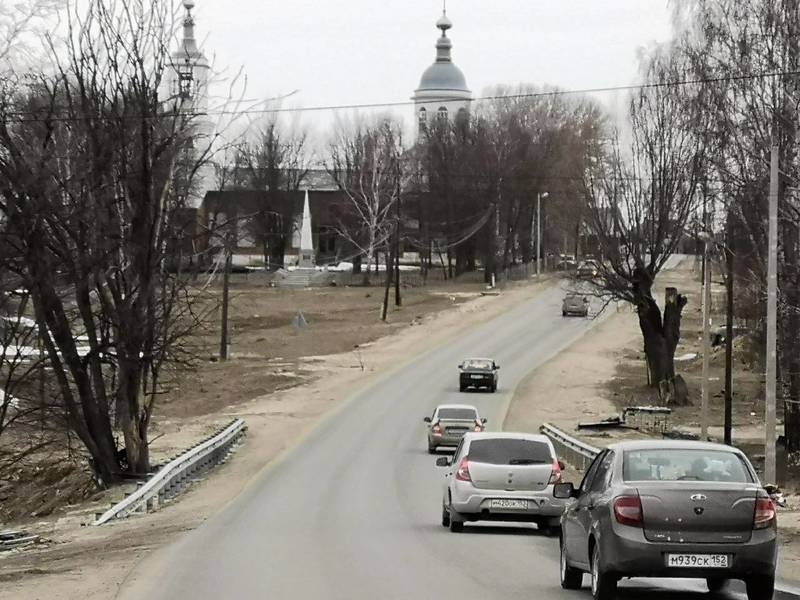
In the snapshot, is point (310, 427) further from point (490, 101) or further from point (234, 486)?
point (490, 101)

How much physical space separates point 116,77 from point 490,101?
118m

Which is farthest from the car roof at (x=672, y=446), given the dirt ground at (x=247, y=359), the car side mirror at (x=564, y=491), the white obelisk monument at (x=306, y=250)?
the white obelisk monument at (x=306, y=250)

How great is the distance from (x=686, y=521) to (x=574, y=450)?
26565 mm

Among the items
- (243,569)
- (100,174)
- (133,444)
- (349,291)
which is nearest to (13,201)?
(100,174)

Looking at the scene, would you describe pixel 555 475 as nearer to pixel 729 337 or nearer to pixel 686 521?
pixel 686 521

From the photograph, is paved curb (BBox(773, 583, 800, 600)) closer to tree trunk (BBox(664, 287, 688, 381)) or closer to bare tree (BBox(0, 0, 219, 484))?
bare tree (BBox(0, 0, 219, 484))

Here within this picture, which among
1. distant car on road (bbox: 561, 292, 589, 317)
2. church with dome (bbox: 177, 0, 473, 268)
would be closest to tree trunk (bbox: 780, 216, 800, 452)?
distant car on road (bbox: 561, 292, 589, 317)

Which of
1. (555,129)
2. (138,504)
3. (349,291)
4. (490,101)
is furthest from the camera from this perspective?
(490,101)

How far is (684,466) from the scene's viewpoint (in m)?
12.5

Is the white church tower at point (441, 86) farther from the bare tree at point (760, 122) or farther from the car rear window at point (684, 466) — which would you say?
the car rear window at point (684, 466)

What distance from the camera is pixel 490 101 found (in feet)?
491

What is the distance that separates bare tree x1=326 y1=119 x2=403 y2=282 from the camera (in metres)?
120

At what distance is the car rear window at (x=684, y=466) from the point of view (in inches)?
489

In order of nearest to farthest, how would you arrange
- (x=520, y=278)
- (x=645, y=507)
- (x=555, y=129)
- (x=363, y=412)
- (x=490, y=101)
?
1. (x=645, y=507)
2. (x=363, y=412)
3. (x=520, y=278)
4. (x=555, y=129)
5. (x=490, y=101)
